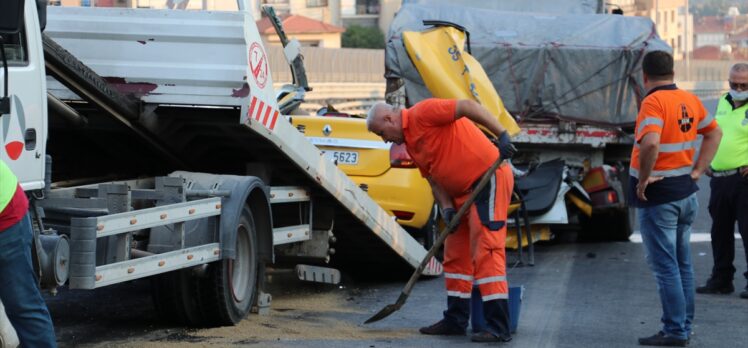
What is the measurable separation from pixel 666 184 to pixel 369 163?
338 cm

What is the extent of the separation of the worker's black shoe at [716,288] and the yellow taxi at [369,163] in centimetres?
230

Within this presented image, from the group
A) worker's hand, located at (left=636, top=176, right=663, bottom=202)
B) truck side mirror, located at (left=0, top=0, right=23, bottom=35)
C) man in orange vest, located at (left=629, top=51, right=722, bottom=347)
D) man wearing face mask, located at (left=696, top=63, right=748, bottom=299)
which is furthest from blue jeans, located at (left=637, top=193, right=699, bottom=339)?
truck side mirror, located at (left=0, top=0, right=23, bottom=35)

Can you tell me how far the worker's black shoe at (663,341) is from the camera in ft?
27.2

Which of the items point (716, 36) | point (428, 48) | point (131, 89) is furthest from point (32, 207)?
point (716, 36)

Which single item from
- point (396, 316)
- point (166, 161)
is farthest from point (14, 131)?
point (396, 316)

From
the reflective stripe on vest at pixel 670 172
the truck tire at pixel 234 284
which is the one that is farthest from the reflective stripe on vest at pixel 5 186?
the reflective stripe on vest at pixel 670 172

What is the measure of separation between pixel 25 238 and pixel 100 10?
106 inches

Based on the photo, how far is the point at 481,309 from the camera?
8578mm

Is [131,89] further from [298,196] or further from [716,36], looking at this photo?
[716,36]

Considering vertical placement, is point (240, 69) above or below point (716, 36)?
above

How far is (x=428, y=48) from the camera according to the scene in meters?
13.9

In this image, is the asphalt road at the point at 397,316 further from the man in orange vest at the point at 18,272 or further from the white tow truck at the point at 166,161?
the man in orange vest at the point at 18,272

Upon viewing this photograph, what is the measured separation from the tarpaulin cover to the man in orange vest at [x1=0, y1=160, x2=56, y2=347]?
982 centimetres

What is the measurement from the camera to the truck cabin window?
6738 mm
